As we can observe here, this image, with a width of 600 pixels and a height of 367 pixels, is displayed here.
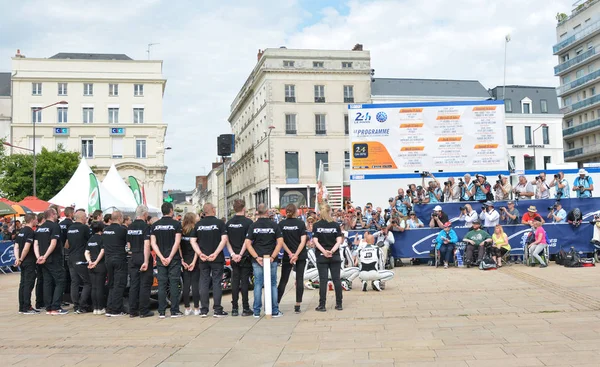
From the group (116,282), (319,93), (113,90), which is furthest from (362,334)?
(113,90)

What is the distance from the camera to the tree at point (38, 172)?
51000 millimetres

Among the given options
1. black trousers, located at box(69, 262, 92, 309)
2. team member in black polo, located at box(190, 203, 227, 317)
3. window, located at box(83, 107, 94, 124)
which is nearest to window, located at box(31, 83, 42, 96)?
window, located at box(83, 107, 94, 124)

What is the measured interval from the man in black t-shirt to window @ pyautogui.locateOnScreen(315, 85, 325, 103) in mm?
51251

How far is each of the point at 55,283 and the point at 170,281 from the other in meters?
2.56

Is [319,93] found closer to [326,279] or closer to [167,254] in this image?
[326,279]

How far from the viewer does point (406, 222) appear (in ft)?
61.5

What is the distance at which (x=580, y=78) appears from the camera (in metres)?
74.2

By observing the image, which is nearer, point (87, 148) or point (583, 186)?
point (583, 186)

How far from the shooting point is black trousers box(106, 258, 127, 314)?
10812 mm

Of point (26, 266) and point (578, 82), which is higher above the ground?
point (578, 82)

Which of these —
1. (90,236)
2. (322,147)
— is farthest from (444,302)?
(322,147)

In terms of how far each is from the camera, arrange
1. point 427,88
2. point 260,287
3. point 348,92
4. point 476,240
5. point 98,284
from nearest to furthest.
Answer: point 260,287
point 98,284
point 476,240
point 348,92
point 427,88

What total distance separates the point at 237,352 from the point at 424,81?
5833cm

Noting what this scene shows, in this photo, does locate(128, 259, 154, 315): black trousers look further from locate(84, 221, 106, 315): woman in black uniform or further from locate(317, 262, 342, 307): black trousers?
locate(317, 262, 342, 307): black trousers
